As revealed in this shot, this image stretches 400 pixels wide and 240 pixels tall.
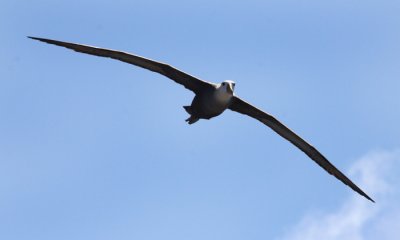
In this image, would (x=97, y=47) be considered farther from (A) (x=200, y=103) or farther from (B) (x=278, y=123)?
(B) (x=278, y=123)

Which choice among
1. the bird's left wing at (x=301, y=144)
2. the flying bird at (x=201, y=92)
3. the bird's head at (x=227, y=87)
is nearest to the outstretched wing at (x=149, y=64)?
the flying bird at (x=201, y=92)

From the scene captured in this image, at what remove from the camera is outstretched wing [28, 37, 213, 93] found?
29.4 meters

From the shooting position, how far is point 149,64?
31062 millimetres

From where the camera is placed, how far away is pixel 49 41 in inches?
1141

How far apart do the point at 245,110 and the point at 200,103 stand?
314 centimetres

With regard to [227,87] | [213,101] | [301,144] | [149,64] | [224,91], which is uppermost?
[301,144]

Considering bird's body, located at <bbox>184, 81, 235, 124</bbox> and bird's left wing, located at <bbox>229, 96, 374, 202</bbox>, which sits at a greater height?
bird's left wing, located at <bbox>229, 96, 374, 202</bbox>

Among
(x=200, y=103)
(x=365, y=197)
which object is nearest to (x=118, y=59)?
(x=200, y=103)

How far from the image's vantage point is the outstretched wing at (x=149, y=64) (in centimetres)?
2936

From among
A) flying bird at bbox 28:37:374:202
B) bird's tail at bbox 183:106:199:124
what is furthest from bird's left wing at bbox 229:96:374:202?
bird's tail at bbox 183:106:199:124

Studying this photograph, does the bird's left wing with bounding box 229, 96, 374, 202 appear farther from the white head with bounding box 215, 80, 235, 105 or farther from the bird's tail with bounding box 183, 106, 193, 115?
the white head with bounding box 215, 80, 235, 105

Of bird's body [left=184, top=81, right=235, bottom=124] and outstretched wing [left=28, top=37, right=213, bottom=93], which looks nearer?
outstretched wing [left=28, top=37, right=213, bottom=93]

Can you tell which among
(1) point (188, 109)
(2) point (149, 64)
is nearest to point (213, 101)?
(1) point (188, 109)

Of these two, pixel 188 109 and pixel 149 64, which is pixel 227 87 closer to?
pixel 188 109
